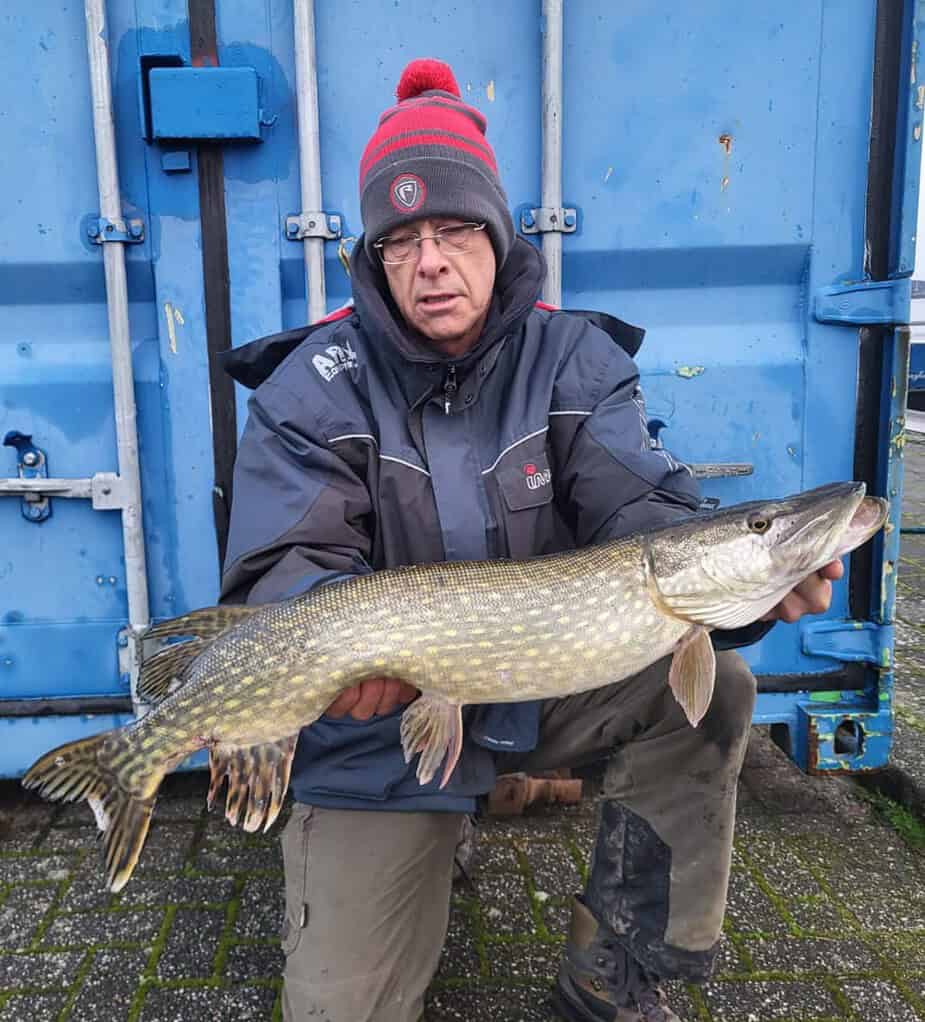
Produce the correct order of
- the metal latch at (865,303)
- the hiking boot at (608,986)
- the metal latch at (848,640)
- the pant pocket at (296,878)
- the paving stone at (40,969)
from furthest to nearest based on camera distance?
the metal latch at (848,640)
the metal latch at (865,303)
the paving stone at (40,969)
the hiking boot at (608,986)
the pant pocket at (296,878)

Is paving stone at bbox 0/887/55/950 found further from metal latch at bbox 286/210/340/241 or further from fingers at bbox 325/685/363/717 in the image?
metal latch at bbox 286/210/340/241

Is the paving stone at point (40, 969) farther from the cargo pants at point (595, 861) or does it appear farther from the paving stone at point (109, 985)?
the cargo pants at point (595, 861)

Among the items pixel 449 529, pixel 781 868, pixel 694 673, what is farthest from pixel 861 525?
pixel 781 868

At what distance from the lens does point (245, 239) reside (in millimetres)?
2742

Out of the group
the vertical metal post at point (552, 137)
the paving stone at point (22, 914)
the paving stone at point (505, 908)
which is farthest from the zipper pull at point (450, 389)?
the paving stone at point (22, 914)

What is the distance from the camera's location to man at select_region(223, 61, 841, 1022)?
208 centimetres

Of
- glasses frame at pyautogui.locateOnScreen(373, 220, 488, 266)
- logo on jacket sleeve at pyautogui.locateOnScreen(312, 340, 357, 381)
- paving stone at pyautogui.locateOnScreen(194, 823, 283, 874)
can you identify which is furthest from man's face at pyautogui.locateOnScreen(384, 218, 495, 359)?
paving stone at pyautogui.locateOnScreen(194, 823, 283, 874)

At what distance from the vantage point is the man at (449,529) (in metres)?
2.08

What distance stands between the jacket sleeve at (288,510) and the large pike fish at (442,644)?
0.37 feet

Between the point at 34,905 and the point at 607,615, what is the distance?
6.55 feet

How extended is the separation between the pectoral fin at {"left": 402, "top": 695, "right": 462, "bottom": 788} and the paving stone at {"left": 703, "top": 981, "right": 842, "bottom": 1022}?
0.99 metres

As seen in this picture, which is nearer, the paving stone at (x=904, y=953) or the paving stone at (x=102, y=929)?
the paving stone at (x=904, y=953)

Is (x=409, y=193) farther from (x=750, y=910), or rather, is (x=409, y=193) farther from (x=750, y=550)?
(x=750, y=910)

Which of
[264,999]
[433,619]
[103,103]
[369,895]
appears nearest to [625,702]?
[433,619]
